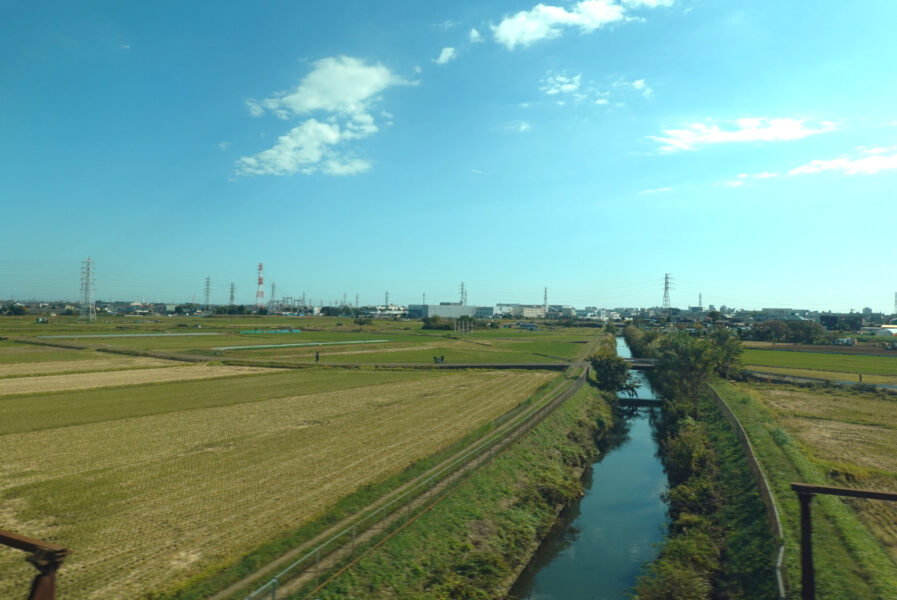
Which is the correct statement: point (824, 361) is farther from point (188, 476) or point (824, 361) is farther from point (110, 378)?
point (110, 378)

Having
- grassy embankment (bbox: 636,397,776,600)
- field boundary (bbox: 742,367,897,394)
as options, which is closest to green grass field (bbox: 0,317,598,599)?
grassy embankment (bbox: 636,397,776,600)

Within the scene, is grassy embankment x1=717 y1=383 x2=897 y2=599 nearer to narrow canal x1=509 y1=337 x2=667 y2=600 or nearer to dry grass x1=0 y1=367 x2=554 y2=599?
narrow canal x1=509 y1=337 x2=667 y2=600

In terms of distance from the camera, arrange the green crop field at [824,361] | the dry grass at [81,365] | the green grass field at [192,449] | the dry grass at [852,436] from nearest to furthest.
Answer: the green grass field at [192,449], the dry grass at [852,436], the dry grass at [81,365], the green crop field at [824,361]

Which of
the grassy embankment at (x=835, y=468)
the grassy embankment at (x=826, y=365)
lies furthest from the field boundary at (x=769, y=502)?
the grassy embankment at (x=826, y=365)

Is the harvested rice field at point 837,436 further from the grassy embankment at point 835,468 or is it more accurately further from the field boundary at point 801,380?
the field boundary at point 801,380

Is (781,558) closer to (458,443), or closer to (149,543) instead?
(458,443)

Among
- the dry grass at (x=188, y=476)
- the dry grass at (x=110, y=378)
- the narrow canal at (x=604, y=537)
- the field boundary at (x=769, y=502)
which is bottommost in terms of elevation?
the narrow canal at (x=604, y=537)

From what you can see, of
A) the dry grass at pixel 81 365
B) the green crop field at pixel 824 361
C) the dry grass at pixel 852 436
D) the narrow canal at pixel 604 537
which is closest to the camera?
the narrow canal at pixel 604 537

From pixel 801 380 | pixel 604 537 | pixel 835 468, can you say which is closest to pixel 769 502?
pixel 604 537

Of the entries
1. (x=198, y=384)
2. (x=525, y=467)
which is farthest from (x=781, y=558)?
(x=198, y=384)
